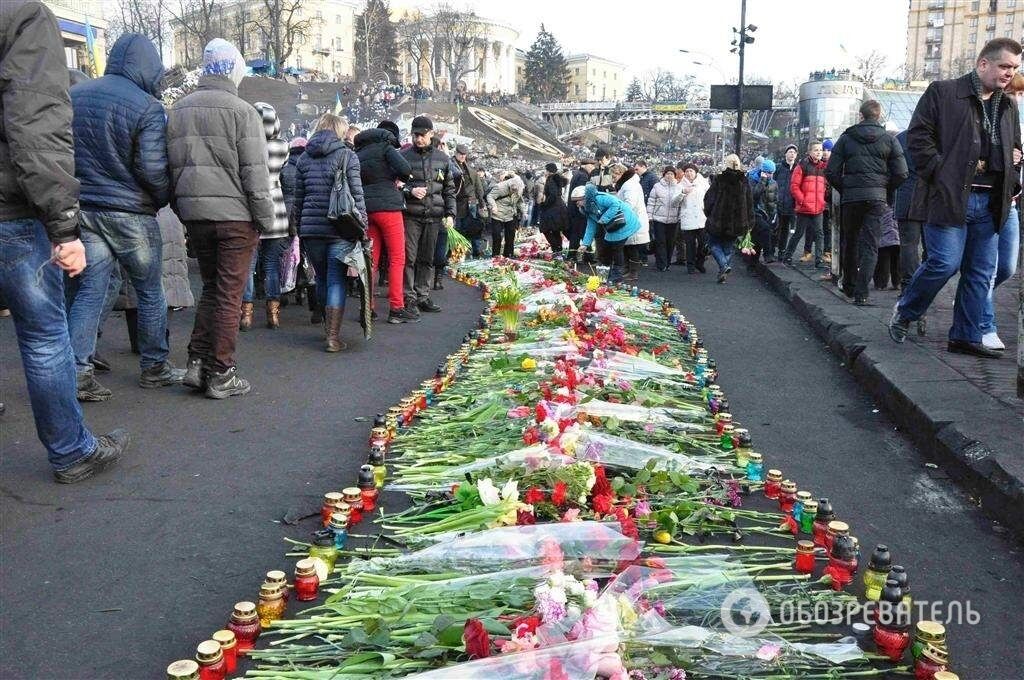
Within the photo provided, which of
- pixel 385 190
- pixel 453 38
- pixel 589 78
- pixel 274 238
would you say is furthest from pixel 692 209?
pixel 589 78

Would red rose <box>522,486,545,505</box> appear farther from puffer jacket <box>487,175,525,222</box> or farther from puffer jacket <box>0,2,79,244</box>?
puffer jacket <box>487,175,525,222</box>

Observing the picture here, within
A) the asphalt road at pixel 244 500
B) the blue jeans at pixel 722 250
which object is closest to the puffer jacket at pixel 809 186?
the blue jeans at pixel 722 250

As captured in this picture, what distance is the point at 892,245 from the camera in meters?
11.1

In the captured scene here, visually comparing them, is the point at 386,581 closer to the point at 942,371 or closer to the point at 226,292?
the point at 226,292

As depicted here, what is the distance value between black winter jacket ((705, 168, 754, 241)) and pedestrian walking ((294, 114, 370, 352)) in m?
6.74

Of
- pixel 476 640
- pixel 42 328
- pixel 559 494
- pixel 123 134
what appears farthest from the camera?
pixel 123 134

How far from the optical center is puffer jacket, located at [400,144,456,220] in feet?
32.8

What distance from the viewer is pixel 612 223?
42.8ft

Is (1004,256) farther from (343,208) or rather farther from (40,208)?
(40,208)

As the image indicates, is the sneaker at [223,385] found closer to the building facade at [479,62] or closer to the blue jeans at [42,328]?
the blue jeans at [42,328]

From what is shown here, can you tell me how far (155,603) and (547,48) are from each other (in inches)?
5693

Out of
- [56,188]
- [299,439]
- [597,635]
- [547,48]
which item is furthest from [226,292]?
[547,48]

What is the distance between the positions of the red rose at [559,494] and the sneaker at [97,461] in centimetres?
231

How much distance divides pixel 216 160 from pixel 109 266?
0.96 meters
